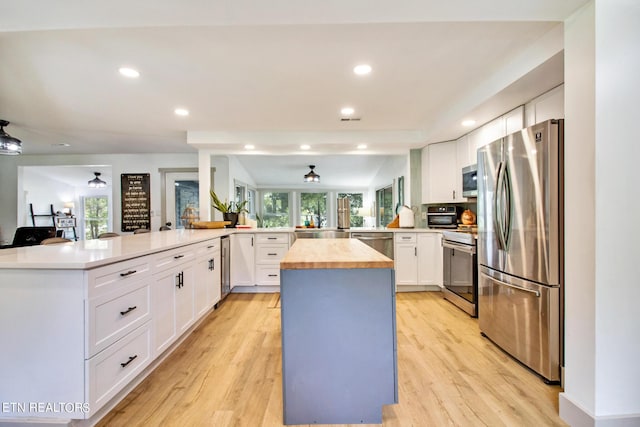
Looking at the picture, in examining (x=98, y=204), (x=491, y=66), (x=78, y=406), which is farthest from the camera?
(x=98, y=204)

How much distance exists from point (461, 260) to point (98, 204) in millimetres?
10323

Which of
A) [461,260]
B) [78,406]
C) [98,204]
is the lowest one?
[78,406]

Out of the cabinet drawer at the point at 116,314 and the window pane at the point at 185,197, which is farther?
the window pane at the point at 185,197

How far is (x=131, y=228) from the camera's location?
535 cm

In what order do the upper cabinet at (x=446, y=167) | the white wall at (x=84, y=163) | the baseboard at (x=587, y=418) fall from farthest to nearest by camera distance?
the white wall at (x=84, y=163), the upper cabinet at (x=446, y=167), the baseboard at (x=587, y=418)

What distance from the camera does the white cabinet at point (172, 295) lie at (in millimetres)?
1876

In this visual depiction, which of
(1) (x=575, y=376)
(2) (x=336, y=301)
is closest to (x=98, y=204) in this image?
(2) (x=336, y=301)

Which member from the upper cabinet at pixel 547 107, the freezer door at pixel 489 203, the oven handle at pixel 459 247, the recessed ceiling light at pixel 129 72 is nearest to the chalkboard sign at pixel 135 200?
the recessed ceiling light at pixel 129 72

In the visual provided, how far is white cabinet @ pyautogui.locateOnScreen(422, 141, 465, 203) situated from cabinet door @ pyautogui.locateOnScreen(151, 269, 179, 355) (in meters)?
3.31

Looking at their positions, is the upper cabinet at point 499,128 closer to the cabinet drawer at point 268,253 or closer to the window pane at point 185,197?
the cabinet drawer at point 268,253

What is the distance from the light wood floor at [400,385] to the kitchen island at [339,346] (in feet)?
0.66

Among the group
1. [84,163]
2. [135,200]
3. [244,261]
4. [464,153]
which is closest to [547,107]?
[464,153]

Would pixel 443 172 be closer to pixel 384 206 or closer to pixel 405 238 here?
pixel 405 238

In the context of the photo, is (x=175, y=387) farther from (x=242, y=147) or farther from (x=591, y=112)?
(x=242, y=147)
